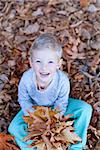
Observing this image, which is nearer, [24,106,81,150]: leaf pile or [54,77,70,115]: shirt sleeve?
[24,106,81,150]: leaf pile

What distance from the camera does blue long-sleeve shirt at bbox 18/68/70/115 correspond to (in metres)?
2.99

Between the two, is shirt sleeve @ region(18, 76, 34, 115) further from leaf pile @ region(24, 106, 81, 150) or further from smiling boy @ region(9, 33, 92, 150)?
leaf pile @ region(24, 106, 81, 150)

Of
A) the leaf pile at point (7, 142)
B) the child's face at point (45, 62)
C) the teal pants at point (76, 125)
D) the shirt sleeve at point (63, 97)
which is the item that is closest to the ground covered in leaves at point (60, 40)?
the leaf pile at point (7, 142)

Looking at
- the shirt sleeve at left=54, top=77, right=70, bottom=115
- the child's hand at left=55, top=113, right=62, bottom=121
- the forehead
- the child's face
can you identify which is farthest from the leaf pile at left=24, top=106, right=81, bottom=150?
the forehead

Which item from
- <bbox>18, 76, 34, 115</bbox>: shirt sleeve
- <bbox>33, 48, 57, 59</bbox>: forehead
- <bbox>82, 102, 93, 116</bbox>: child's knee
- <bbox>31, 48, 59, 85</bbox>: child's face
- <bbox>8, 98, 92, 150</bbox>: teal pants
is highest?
<bbox>33, 48, 57, 59</bbox>: forehead

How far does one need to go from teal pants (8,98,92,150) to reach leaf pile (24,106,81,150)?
10 centimetres

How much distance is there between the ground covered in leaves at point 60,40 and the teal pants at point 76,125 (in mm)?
198

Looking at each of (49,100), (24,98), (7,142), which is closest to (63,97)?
(49,100)

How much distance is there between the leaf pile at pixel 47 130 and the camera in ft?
9.48

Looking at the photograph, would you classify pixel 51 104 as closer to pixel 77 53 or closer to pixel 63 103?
pixel 63 103

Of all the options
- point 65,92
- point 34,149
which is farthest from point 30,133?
point 65,92

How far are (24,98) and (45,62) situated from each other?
394mm

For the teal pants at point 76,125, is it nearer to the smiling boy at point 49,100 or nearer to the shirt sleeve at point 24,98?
the smiling boy at point 49,100

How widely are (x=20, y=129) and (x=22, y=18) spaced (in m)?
0.85
